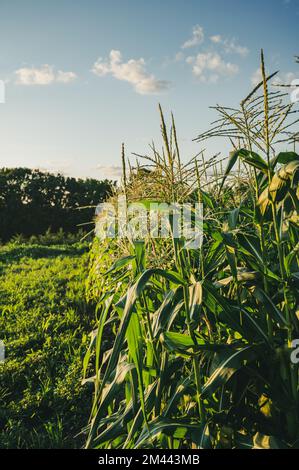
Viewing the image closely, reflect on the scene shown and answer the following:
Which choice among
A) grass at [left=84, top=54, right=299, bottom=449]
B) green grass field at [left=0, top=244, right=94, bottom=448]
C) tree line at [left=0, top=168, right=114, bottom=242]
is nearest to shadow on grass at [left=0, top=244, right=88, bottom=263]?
green grass field at [left=0, top=244, right=94, bottom=448]

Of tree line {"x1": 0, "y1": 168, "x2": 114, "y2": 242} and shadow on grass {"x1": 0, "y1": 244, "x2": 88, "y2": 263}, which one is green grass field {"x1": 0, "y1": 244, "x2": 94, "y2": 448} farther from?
tree line {"x1": 0, "y1": 168, "x2": 114, "y2": 242}

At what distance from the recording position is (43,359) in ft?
11.9

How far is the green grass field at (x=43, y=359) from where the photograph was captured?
2686 mm

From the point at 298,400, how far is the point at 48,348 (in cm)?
284

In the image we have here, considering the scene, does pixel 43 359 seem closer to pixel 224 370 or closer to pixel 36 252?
pixel 224 370

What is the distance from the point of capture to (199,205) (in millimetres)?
1721

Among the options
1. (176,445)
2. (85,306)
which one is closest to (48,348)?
(85,306)

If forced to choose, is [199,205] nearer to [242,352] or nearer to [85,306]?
[242,352]

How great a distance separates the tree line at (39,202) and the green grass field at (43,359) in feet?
42.0

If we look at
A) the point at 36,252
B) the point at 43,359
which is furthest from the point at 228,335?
the point at 36,252

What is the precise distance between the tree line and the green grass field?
42.0 feet

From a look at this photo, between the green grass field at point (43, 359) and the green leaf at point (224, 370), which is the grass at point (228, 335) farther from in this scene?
the green grass field at point (43, 359)

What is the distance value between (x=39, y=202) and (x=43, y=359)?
17.2 meters

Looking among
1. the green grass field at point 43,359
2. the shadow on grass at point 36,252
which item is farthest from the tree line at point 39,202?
the green grass field at point 43,359
